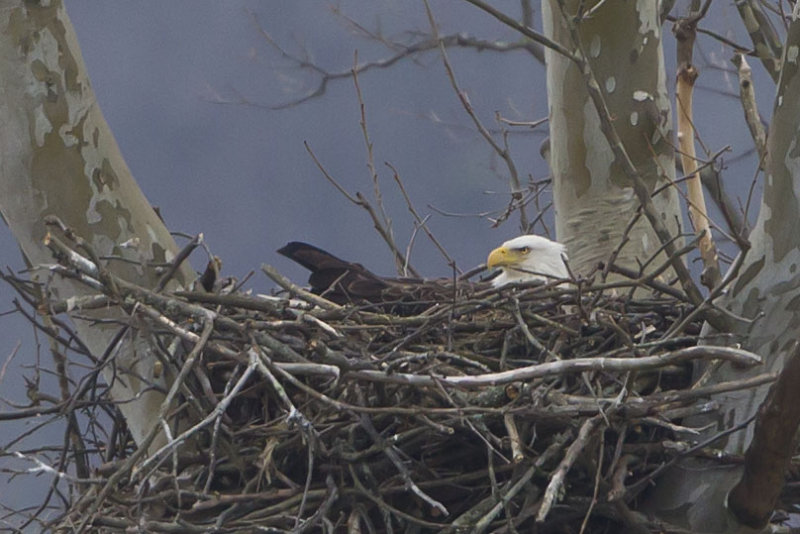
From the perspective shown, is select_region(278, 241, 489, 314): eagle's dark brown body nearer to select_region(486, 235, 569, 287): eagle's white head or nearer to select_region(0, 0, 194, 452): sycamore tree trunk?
select_region(0, 0, 194, 452): sycamore tree trunk

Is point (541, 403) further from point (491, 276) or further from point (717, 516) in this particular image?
point (491, 276)

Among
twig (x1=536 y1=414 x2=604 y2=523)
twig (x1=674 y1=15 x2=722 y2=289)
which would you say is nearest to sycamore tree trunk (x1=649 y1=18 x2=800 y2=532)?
twig (x1=536 y1=414 x2=604 y2=523)

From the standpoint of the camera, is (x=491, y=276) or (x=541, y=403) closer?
(x=541, y=403)

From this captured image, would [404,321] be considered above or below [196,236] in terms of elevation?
below

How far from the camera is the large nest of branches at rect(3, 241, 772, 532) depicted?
3.91 meters

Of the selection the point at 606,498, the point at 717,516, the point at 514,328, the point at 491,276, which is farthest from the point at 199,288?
the point at 491,276

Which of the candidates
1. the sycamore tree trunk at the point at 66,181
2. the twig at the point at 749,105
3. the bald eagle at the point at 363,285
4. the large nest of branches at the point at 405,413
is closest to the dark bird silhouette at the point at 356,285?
the bald eagle at the point at 363,285

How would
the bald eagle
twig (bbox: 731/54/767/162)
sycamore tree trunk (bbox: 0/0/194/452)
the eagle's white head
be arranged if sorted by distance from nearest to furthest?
sycamore tree trunk (bbox: 0/0/194/452) < the bald eagle < twig (bbox: 731/54/767/162) < the eagle's white head

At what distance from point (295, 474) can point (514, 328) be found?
35.5 inches

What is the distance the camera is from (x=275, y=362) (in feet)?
13.3

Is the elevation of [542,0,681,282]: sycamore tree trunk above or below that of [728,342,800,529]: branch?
above

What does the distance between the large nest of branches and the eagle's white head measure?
4.87 feet

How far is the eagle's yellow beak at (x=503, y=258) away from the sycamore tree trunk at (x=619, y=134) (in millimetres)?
287

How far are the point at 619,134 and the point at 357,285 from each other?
1554mm
